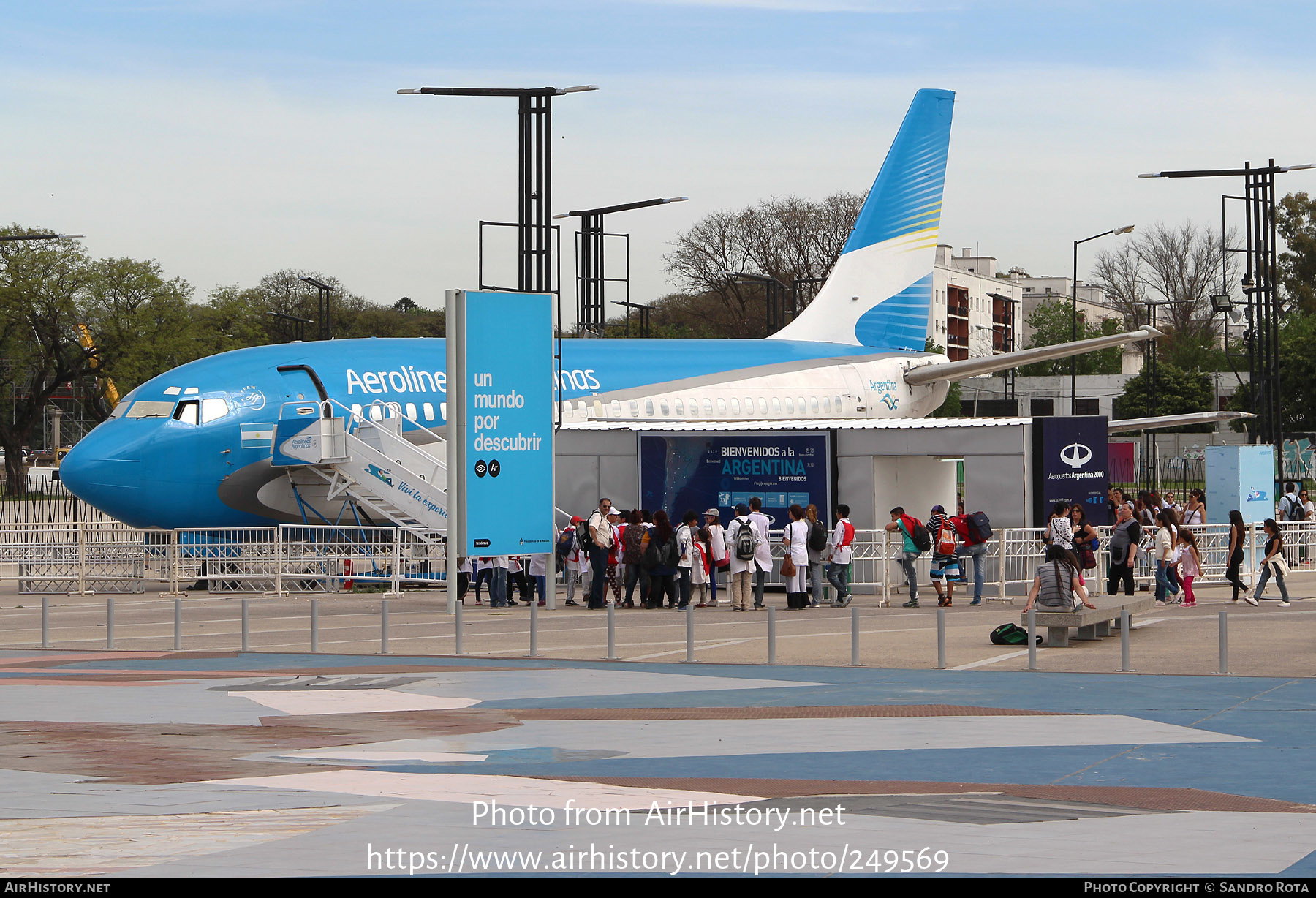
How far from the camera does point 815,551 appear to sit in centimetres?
2822

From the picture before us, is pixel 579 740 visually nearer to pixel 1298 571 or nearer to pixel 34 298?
pixel 1298 571

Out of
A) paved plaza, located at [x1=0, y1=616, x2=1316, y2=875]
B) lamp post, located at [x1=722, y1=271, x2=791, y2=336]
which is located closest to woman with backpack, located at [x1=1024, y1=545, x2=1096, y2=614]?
paved plaza, located at [x1=0, y1=616, x2=1316, y2=875]

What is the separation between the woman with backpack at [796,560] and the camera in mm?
27469

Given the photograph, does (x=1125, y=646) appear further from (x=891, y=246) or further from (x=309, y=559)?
(x=891, y=246)

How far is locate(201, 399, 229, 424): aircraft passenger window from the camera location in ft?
110

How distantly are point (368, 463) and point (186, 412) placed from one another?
13.1ft

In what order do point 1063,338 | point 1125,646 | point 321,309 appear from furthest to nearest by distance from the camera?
1. point 1063,338
2. point 321,309
3. point 1125,646

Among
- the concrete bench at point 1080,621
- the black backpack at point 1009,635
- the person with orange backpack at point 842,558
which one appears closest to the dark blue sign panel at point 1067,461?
the person with orange backpack at point 842,558

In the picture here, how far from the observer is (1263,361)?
46.0 m

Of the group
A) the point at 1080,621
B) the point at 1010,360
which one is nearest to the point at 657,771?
the point at 1080,621

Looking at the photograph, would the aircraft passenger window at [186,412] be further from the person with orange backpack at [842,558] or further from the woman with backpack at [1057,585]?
the woman with backpack at [1057,585]

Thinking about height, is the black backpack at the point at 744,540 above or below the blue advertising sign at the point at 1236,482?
below

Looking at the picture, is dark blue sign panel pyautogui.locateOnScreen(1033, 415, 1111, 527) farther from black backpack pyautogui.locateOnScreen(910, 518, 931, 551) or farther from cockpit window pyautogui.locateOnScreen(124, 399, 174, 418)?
cockpit window pyautogui.locateOnScreen(124, 399, 174, 418)

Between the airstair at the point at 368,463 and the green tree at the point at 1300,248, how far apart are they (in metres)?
78.9
